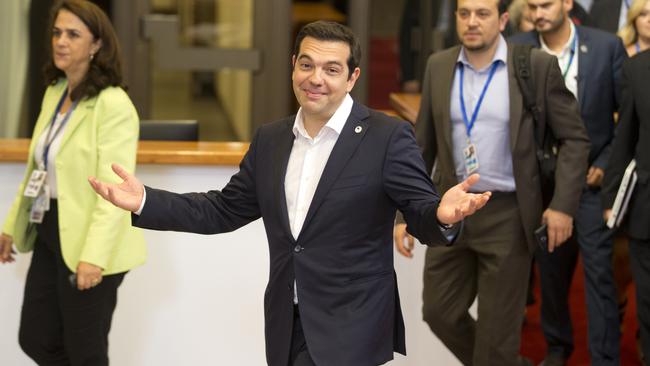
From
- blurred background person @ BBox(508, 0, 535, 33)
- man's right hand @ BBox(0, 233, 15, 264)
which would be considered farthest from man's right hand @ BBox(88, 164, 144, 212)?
blurred background person @ BBox(508, 0, 535, 33)

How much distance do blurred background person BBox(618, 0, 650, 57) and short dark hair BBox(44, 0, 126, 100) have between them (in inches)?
92.7

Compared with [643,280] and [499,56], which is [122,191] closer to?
[499,56]

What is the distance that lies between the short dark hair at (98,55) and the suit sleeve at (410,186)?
4.76 feet

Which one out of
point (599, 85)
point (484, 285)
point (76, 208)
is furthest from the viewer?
point (599, 85)

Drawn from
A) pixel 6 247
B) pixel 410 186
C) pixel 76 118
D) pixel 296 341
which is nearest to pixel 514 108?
pixel 410 186

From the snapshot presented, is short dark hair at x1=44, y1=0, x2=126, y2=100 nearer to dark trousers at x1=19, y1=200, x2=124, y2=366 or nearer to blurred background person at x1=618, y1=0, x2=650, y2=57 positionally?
dark trousers at x1=19, y1=200, x2=124, y2=366

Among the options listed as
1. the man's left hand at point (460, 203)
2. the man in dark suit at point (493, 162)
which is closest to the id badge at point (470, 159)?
the man in dark suit at point (493, 162)

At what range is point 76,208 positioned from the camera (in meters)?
4.27

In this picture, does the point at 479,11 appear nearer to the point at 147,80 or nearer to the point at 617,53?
the point at 617,53

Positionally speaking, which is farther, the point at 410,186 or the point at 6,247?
the point at 6,247

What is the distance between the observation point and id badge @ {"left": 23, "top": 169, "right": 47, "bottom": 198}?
4293 millimetres

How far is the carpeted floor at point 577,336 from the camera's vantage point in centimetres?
583

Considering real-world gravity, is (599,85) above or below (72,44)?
below

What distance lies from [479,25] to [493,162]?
1.72ft
